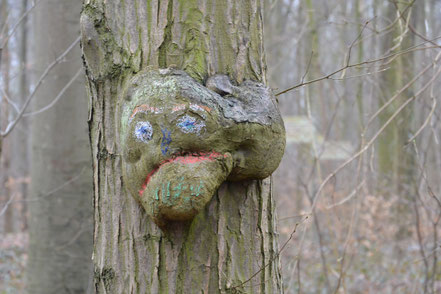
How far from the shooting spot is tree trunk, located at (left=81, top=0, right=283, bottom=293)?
1.37 m

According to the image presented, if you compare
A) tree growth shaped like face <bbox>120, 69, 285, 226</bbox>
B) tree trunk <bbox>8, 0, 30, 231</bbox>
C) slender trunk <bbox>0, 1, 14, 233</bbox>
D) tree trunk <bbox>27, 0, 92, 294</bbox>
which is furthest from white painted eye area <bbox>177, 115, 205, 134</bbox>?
tree trunk <bbox>8, 0, 30, 231</bbox>

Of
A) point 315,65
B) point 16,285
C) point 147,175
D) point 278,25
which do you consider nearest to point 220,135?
point 147,175

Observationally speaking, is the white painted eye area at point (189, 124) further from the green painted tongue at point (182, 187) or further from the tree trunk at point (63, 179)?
the tree trunk at point (63, 179)

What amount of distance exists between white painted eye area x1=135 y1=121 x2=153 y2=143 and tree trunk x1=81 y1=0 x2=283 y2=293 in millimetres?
190

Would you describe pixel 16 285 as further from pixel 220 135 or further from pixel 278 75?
pixel 278 75

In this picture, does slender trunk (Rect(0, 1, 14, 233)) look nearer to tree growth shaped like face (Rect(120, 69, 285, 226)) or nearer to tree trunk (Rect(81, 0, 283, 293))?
tree trunk (Rect(81, 0, 283, 293))

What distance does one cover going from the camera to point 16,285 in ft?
21.1

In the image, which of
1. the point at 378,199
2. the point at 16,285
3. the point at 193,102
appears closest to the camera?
the point at 193,102

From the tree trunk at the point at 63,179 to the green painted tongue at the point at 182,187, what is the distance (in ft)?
7.69

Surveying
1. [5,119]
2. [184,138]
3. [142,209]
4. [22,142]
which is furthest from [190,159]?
[22,142]

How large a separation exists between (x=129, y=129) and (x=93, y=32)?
1.30 ft

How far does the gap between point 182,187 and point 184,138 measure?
0.14m

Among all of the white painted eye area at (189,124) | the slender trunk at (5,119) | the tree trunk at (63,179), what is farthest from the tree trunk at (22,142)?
the white painted eye area at (189,124)

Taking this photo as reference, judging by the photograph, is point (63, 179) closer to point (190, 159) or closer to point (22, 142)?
point (190, 159)
